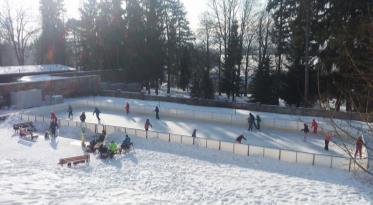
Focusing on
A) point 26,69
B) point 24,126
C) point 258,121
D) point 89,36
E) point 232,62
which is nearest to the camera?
point 24,126

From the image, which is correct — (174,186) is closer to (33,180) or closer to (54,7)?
(33,180)

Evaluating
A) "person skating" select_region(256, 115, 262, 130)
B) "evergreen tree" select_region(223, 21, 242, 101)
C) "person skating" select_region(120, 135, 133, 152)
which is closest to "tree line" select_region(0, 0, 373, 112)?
"evergreen tree" select_region(223, 21, 242, 101)

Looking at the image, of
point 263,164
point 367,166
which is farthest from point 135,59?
point 367,166

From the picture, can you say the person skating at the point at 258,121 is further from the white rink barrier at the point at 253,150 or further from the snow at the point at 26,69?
the snow at the point at 26,69

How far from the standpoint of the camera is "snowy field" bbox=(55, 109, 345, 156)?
19.7 metres

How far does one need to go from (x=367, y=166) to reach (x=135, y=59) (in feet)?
110

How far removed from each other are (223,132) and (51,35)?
Result: 1570 inches

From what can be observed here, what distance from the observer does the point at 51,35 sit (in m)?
54.7

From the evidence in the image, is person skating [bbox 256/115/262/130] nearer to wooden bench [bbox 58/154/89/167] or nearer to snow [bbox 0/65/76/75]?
wooden bench [bbox 58/154/89/167]

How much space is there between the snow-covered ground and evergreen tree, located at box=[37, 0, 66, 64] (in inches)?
1475

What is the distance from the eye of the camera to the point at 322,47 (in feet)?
102

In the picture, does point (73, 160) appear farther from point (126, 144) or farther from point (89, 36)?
point (89, 36)

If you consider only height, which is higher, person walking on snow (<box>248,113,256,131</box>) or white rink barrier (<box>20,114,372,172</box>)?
person walking on snow (<box>248,113,256,131</box>)

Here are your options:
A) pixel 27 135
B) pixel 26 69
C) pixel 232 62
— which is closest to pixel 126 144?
pixel 27 135
